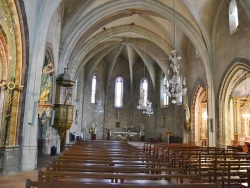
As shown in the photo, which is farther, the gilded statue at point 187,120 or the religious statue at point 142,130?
A: the religious statue at point 142,130

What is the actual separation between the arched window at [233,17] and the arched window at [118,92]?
16876 mm

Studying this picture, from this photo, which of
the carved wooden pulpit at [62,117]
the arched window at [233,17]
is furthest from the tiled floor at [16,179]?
the arched window at [233,17]

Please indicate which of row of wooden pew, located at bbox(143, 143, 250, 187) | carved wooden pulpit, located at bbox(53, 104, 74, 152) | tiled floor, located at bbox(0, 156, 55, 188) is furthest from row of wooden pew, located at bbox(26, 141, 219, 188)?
carved wooden pulpit, located at bbox(53, 104, 74, 152)

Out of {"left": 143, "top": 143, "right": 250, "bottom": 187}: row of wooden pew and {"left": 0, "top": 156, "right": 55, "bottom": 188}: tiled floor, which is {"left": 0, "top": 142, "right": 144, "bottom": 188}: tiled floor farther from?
{"left": 143, "top": 143, "right": 250, "bottom": 187}: row of wooden pew

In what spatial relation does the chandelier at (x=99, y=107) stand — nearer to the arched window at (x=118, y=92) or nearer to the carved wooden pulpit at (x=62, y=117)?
the arched window at (x=118, y=92)

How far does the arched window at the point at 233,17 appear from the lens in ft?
40.5

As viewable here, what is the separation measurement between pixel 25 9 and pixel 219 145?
12224 mm

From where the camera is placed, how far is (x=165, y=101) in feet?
82.1

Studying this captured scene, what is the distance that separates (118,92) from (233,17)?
57.1 feet

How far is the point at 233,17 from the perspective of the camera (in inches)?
497

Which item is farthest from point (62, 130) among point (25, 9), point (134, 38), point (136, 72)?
point (136, 72)

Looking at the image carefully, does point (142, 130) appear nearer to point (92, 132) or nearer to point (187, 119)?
point (92, 132)

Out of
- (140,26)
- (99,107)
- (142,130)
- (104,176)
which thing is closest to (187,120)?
(140,26)

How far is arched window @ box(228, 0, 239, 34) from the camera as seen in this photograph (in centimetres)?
1234
